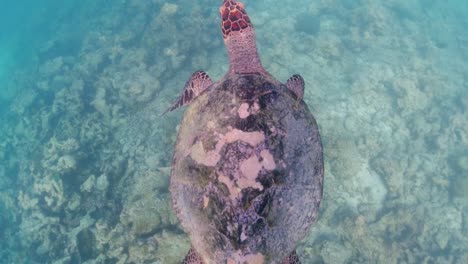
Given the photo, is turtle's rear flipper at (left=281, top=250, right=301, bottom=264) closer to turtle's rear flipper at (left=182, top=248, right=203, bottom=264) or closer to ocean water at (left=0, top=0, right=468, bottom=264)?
turtle's rear flipper at (left=182, top=248, right=203, bottom=264)

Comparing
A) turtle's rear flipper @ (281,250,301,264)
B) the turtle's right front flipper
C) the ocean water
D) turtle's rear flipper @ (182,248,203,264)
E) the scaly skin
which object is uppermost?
the scaly skin

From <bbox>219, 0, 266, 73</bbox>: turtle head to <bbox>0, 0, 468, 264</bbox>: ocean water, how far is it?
338 centimetres

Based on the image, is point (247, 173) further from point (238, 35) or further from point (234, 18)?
point (234, 18)

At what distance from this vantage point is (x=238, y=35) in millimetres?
3719

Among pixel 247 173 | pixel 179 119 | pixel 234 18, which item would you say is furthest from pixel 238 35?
pixel 179 119

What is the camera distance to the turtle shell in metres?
2.39

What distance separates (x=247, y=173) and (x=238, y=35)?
2.02 meters

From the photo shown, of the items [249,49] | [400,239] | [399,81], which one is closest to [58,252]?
[249,49]

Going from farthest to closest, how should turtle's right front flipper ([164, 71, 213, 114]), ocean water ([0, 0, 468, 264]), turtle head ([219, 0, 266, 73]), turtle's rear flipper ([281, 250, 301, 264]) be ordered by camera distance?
ocean water ([0, 0, 468, 264]), turtle's right front flipper ([164, 71, 213, 114]), turtle head ([219, 0, 266, 73]), turtle's rear flipper ([281, 250, 301, 264])

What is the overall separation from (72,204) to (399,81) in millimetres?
11561

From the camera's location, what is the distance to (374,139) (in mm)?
9070

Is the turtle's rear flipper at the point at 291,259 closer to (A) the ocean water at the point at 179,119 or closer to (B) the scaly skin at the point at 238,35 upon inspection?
(B) the scaly skin at the point at 238,35

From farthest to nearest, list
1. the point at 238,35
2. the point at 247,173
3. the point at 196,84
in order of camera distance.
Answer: the point at 196,84 < the point at 238,35 < the point at 247,173

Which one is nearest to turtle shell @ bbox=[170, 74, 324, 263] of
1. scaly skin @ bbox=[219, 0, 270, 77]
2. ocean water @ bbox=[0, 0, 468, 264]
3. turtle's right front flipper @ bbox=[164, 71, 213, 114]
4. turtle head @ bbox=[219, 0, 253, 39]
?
scaly skin @ bbox=[219, 0, 270, 77]
